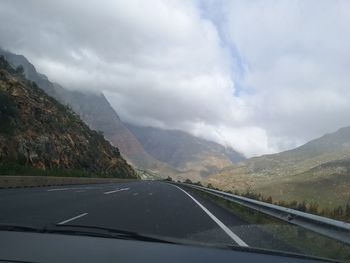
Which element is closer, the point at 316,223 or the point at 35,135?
the point at 316,223

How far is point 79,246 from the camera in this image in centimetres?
520

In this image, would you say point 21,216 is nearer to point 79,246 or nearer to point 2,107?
point 79,246

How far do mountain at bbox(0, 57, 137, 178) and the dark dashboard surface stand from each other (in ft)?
128

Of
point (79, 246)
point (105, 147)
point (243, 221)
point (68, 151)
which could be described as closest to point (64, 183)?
point (68, 151)

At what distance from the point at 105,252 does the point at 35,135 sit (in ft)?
177

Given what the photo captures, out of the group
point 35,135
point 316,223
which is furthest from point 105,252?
point 35,135

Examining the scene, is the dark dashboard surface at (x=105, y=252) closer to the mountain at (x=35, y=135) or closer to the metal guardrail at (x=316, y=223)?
the metal guardrail at (x=316, y=223)

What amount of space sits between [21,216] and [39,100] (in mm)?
55952

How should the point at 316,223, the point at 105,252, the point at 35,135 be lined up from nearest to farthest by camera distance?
the point at 105,252 < the point at 316,223 < the point at 35,135

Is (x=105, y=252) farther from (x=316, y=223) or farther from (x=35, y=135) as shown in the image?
(x=35, y=135)

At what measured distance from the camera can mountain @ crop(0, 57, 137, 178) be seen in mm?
50594

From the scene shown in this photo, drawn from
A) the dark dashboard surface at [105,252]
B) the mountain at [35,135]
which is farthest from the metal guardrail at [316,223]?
the mountain at [35,135]

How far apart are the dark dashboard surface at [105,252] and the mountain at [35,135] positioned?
38.9 metres

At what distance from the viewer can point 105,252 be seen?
194 inches
